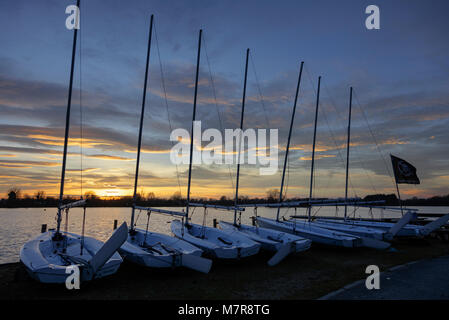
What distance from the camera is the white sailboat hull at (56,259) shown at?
854 centimetres

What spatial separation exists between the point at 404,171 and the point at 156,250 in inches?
781

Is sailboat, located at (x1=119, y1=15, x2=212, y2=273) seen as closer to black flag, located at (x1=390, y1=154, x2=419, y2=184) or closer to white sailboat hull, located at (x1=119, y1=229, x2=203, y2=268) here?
white sailboat hull, located at (x1=119, y1=229, x2=203, y2=268)

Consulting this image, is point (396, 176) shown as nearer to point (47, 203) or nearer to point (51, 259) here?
point (51, 259)

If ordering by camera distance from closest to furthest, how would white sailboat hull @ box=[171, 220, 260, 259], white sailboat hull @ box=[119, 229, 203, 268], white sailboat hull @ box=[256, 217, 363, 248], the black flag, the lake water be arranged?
white sailboat hull @ box=[119, 229, 203, 268], white sailboat hull @ box=[171, 220, 260, 259], white sailboat hull @ box=[256, 217, 363, 248], the black flag, the lake water

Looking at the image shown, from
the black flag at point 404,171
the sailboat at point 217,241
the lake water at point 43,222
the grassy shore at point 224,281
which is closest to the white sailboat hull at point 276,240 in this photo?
the grassy shore at point 224,281

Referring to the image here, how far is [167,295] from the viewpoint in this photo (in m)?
8.74

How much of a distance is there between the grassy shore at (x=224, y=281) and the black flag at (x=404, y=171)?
902 cm

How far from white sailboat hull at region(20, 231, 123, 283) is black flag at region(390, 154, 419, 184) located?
21.1m

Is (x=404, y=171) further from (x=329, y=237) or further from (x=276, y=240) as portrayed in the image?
(x=276, y=240)

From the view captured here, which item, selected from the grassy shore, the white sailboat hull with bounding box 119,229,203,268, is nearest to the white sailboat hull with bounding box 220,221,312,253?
the grassy shore

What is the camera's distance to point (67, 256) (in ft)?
34.6

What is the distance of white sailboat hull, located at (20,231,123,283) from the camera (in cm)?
854

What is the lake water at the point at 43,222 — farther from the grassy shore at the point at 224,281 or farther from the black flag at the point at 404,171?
the black flag at the point at 404,171
